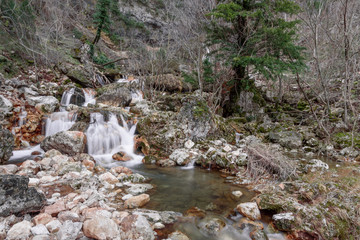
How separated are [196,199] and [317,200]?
6.48ft

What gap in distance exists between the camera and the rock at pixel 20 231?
2084 millimetres

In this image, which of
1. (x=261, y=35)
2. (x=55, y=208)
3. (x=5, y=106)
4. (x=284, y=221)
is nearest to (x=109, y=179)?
(x=55, y=208)

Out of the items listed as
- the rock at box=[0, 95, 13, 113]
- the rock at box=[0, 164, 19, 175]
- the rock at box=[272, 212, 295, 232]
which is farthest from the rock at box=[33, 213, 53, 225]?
the rock at box=[0, 95, 13, 113]

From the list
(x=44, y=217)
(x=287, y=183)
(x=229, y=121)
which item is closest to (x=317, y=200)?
(x=287, y=183)

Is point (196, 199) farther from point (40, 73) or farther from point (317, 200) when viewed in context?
point (40, 73)

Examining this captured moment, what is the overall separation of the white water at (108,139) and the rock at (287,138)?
5140 millimetres

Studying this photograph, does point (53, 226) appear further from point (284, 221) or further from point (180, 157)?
point (180, 157)

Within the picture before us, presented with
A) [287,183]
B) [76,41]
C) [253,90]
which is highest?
Answer: [76,41]

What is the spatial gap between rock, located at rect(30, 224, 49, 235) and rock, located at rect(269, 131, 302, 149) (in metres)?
7.41

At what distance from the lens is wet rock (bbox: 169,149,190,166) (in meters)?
5.77

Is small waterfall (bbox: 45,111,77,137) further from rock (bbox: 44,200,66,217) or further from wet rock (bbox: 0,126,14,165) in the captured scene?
rock (bbox: 44,200,66,217)

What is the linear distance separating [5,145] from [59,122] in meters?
2.42

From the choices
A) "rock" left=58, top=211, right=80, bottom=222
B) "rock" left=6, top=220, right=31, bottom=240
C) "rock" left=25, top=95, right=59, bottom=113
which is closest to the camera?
"rock" left=6, top=220, right=31, bottom=240

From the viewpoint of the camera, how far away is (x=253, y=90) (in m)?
10.4
